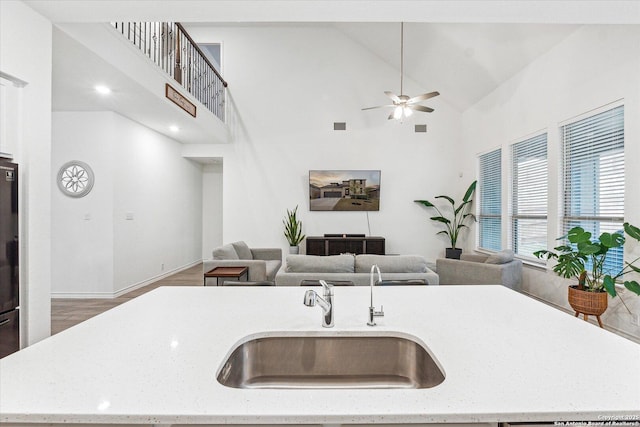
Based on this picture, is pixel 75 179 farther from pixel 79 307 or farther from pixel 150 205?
pixel 79 307

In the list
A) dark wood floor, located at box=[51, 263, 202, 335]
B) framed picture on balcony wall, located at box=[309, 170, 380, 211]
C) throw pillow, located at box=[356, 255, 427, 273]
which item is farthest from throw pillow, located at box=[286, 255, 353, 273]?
framed picture on balcony wall, located at box=[309, 170, 380, 211]

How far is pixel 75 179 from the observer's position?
4.51m

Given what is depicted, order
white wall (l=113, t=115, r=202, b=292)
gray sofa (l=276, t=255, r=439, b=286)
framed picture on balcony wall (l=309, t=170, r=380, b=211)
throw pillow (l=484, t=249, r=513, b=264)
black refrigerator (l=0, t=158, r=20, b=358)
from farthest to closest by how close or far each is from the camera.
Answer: framed picture on balcony wall (l=309, t=170, r=380, b=211) < white wall (l=113, t=115, r=202, b=292) < throw pillow (l=484, t=249, r=513, b=264) < gray sofa (l=276, t=255, r=439, b=286) < black refrigerator (l=0, t=158, r=20, b=358)

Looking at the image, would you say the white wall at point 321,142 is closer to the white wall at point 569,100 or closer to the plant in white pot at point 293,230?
the plant in white pot at point 293,230

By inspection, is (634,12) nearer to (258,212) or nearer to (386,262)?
(386,262)

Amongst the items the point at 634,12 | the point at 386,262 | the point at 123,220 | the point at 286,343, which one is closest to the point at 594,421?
the point at 286,343

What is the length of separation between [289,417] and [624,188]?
4.00 meters

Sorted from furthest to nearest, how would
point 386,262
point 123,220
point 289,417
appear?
point 123,220
point 386,262
point 289,417

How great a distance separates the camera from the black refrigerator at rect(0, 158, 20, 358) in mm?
1967

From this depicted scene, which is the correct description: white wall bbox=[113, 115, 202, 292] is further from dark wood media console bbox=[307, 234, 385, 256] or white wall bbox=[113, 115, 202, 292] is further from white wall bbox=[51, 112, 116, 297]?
dark wood media console bbox=[307, 234, 385, 256]

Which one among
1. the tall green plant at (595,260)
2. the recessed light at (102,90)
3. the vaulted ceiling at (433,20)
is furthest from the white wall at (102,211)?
the tall green plant at (595,260)

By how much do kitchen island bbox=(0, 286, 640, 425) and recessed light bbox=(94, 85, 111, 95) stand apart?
333 cm

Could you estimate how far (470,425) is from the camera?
2.58 feet

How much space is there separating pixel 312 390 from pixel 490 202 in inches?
229
